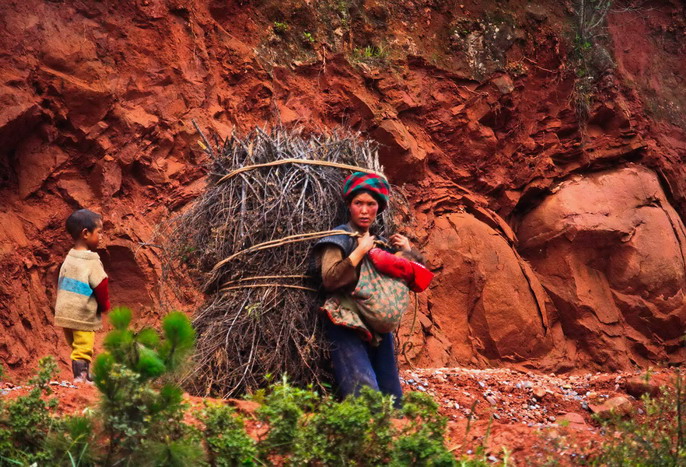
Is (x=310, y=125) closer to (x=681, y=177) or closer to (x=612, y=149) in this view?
(x=612, y=149)

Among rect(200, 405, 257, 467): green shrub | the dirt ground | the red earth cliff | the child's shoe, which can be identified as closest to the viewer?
rect(200, 405, 257, 467): green shrub

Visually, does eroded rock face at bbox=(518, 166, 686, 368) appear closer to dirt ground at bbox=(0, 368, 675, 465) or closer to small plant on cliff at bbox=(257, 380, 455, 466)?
dirt ground at bbox=(0, 368, 675, 465)

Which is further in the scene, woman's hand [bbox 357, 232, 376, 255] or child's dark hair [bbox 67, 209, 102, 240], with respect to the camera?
child's dark hair [bbox 67, 209, 102, 240]

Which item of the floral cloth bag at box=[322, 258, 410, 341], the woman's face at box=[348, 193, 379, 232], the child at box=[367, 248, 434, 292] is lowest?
the floral cloth bag at box=[322, 258, 410, 341]

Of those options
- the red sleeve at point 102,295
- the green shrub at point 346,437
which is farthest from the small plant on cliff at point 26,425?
the red sleeve at point 102,295

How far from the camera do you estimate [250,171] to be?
5543 millimetres

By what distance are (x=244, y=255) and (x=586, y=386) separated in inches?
126

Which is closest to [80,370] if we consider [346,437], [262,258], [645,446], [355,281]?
[262,258]

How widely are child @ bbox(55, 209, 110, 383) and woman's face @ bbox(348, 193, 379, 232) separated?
1.64m

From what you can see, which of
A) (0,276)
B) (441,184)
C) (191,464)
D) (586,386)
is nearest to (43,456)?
(191,464)

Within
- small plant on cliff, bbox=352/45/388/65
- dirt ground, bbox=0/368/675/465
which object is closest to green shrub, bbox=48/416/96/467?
dirt ground, bbox=0/368/675/465

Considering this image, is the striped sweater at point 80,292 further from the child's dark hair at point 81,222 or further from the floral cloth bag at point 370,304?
the floral cloth bag at point 370,304

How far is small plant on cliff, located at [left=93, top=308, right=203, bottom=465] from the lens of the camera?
322 cm

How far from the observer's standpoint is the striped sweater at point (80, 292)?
5348 millimetres
